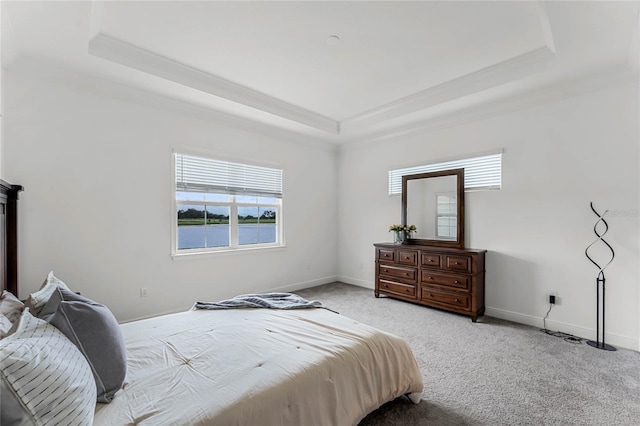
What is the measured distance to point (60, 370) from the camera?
995mm

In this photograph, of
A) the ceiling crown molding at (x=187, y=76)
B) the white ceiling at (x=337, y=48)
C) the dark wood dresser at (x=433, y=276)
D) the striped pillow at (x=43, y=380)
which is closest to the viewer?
the striped pillow at (x=43, y=380)

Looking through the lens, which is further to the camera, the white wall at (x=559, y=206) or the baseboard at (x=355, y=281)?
the baseboard at (x=355, y=281)

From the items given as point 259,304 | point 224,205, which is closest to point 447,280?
point 259,304

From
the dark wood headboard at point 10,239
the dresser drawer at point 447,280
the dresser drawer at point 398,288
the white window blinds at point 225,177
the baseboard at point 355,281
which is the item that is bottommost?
the baseboard at point 355,281

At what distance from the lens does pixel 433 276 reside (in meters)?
3.79

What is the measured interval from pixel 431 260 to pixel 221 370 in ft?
10.1

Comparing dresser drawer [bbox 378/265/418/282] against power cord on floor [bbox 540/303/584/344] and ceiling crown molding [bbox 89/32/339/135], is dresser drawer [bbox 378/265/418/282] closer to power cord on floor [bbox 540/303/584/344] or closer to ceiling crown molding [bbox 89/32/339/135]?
power cord on floor [bbox 540/303/584/344]

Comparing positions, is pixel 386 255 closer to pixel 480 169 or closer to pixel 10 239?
pixel 480 169

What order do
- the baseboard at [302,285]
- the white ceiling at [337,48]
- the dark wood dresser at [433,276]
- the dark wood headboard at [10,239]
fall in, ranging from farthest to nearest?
1. the baseboard at [302,285]
2. the dark wood dresser at [433,276]
3. the dark wood headboard at [10,239]
4. the white ceiling at [337,48]

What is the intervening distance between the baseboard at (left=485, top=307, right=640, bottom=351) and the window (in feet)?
10.7

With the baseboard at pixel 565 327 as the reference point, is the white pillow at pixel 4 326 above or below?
above

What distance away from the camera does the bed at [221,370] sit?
109cm

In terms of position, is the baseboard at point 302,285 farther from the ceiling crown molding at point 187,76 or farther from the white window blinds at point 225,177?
the ceiling crown molding at point 187,76

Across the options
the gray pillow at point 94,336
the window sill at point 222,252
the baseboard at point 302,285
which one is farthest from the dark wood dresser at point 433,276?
the gray pillow at point 94,336
